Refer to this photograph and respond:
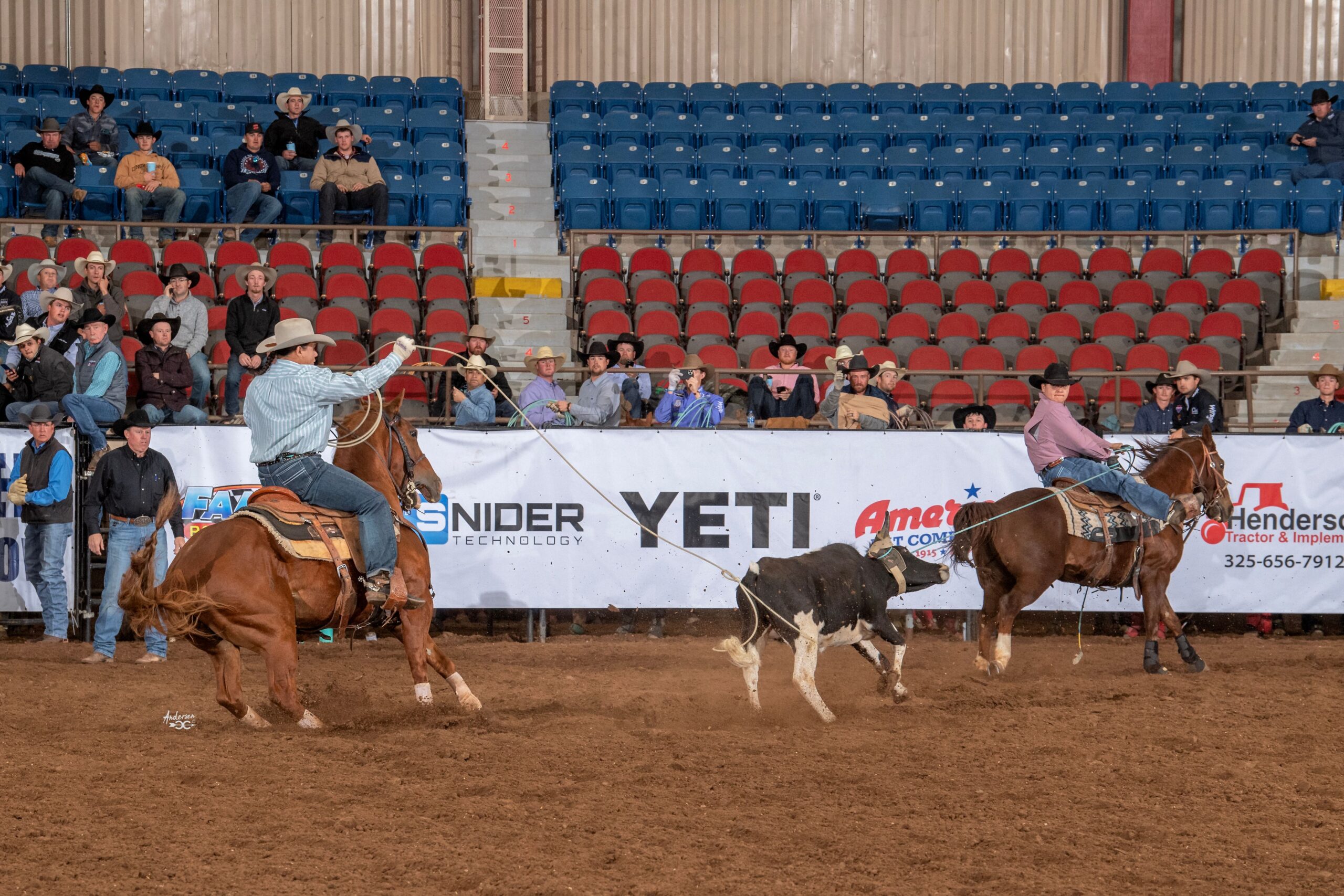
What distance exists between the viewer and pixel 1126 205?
18.9 metres

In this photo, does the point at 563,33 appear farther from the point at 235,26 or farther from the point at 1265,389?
the point at 1265,389

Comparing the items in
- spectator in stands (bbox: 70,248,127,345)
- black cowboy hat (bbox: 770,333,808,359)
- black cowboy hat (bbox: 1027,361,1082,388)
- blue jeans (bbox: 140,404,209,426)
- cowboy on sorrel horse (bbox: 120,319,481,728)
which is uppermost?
spectator in stands (bbox: 70,248,127,345)

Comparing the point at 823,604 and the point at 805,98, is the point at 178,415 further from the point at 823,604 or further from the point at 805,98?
the point at 805,98

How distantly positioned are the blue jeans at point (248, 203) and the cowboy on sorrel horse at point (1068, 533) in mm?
10597

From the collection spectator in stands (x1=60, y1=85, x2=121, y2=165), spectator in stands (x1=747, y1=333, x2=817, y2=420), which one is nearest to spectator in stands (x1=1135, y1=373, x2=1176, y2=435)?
spectator in stands (x1=747, y1=333, x2=817, y2=420)

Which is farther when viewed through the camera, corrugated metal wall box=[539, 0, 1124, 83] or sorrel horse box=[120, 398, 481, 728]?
corrugated metal wall box=[539, 0, 1124, 83]

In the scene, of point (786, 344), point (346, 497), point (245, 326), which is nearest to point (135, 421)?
point (245, 326)

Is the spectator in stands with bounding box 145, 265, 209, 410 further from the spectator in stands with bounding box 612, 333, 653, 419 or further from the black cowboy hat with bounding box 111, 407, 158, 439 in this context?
the spectator in stands with bounding box 612, 333, 653, 419

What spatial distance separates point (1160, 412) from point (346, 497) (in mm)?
8069

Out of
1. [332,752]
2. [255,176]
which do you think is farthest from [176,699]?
[255,176]

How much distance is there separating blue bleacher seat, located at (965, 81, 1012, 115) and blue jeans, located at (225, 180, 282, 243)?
11.4 metres

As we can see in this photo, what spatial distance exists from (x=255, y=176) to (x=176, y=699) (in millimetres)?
10142

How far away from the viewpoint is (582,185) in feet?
61.1

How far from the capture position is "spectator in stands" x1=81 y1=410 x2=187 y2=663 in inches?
416
